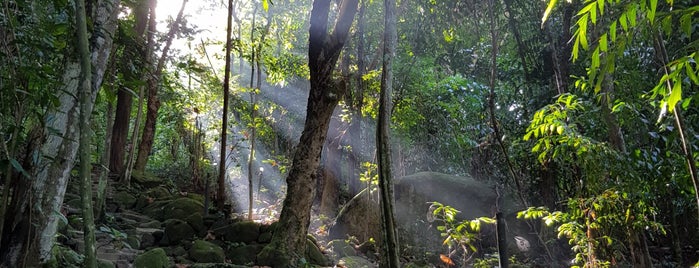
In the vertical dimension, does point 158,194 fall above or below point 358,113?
below

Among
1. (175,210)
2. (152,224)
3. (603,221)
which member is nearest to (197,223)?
(152,224)

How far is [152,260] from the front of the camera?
195 inches

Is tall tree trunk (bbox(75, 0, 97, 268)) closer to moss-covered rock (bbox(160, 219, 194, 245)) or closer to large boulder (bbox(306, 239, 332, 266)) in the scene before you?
large boulder (bbox(306, 239, 332, 266))

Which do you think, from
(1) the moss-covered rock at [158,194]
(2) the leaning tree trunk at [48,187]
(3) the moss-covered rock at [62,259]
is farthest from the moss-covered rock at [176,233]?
(2) the leaning tree trunk at [48,187]

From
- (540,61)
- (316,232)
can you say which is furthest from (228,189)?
(540,61)

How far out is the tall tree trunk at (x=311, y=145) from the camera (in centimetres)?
573

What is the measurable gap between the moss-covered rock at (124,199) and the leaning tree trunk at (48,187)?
7.51 m

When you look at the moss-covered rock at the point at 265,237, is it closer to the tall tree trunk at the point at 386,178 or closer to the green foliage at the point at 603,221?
the tall tree trunk at the point at 386,178

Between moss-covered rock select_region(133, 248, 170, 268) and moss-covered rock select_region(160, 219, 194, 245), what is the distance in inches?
79.1

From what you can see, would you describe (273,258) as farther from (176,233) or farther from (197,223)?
(197,223)

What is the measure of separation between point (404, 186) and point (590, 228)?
7373 millimetres

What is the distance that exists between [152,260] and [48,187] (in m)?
2.54

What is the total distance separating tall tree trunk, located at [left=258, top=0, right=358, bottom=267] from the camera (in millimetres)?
5734

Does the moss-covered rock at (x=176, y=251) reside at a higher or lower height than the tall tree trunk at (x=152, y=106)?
lower
